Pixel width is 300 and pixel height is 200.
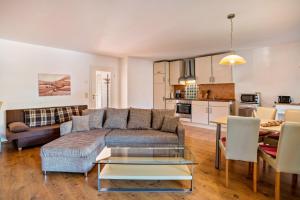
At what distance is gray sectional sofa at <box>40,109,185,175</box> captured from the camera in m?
2.84

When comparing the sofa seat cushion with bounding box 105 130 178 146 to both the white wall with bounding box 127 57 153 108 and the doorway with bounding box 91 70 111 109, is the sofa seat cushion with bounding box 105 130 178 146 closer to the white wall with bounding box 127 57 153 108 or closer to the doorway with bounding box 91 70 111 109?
A: the doorway with bounding box 91 70 111 109

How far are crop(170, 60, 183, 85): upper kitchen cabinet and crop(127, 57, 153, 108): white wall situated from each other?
0.82 m

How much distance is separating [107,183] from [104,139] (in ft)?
3.30

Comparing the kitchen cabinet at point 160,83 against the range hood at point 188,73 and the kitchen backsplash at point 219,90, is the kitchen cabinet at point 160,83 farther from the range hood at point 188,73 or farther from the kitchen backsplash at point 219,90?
the kitchen backsplash at point 219,90

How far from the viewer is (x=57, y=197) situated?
2.32 metres

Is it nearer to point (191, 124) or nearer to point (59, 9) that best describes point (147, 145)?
point (59, 9)

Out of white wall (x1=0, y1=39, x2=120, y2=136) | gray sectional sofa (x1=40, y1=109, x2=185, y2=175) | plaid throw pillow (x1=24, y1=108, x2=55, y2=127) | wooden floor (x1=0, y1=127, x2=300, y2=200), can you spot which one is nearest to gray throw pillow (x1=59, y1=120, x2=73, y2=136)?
gray sectional sofa (x1=40, y1=109, x2=185, y2=175)

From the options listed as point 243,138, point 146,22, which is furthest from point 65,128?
point 243,138

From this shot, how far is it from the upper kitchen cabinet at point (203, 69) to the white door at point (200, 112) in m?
0.76

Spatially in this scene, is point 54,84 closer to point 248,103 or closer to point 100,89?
point 100,89

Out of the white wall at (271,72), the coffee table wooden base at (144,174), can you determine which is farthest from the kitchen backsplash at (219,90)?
the coffee table wooden base at (144,174)

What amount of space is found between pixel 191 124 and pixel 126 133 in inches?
145

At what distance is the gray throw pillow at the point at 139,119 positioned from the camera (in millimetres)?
4012

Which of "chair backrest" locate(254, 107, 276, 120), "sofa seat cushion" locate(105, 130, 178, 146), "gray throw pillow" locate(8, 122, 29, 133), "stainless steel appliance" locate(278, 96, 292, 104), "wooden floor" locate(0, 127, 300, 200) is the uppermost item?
"stainless steel appliance" locate(278, 96, 292, 104)
